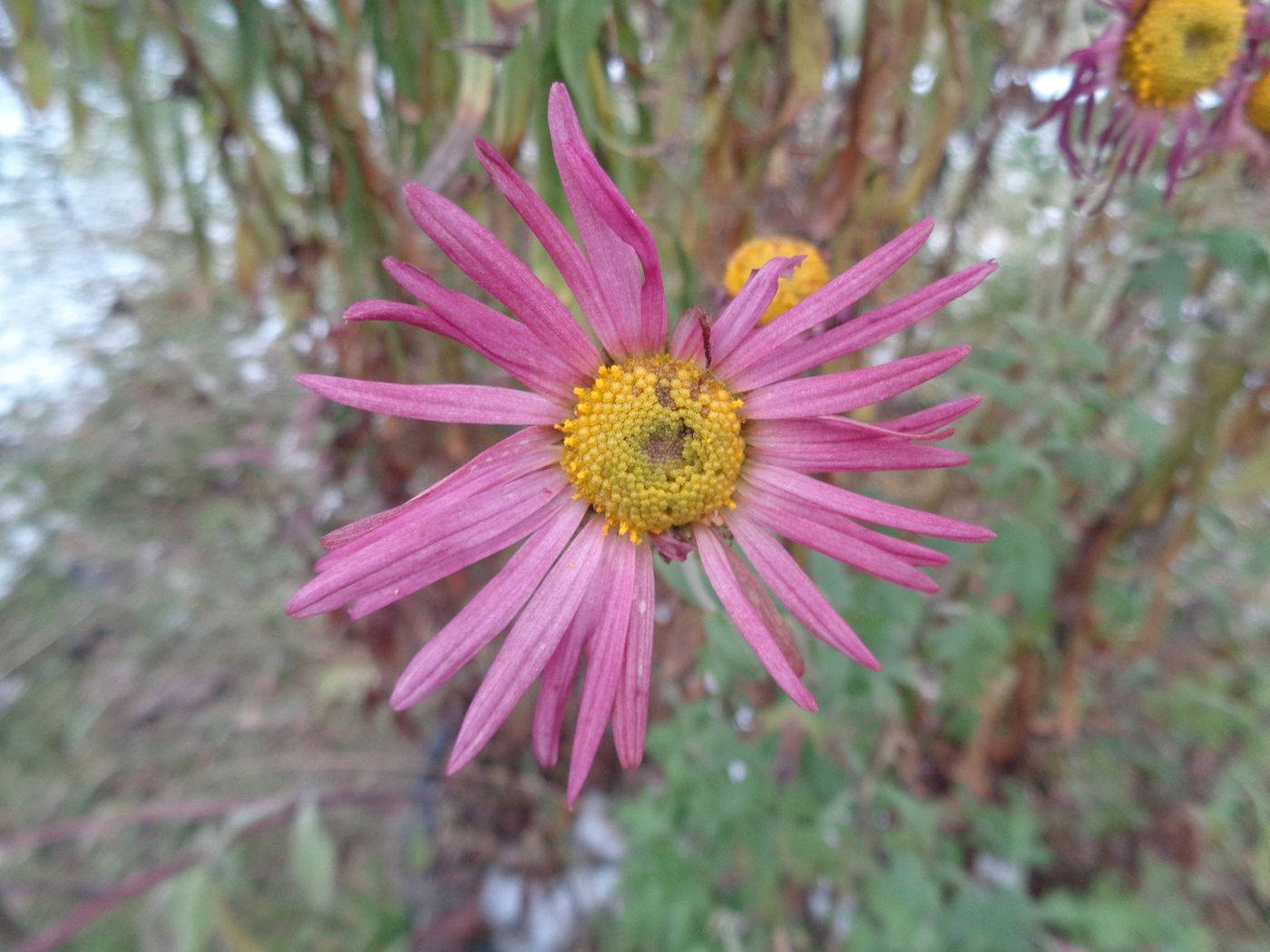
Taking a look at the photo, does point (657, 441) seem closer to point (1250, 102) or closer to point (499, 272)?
point (499, 272)

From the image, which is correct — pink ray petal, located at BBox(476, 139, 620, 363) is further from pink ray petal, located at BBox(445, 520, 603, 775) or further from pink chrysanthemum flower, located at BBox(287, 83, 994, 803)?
pink ray petal, located at BBox(445, 520, 603, 775)

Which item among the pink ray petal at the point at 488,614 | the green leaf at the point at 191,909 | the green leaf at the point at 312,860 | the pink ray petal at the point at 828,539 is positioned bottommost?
the green leaf at the point at 191,909

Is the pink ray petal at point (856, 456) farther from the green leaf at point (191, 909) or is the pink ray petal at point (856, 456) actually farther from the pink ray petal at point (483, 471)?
the green leaf at point (191, 909)

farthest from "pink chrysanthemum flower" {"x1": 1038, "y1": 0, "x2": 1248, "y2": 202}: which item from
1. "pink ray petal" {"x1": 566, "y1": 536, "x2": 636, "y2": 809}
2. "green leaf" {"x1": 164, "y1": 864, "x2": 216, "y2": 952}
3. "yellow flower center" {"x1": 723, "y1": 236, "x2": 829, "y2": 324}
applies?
"green leaf" {"x1": 164, "y1": 864, "x2": 216, "y2": 952}

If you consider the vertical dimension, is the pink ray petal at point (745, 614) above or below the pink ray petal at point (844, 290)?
below

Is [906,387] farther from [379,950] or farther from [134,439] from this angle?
[134,439]

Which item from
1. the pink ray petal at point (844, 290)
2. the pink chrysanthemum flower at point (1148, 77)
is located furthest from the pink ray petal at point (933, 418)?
the pink chrysanthemum flower at point (1148, 77)

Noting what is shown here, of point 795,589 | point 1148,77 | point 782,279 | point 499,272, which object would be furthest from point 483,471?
point 1148,77
